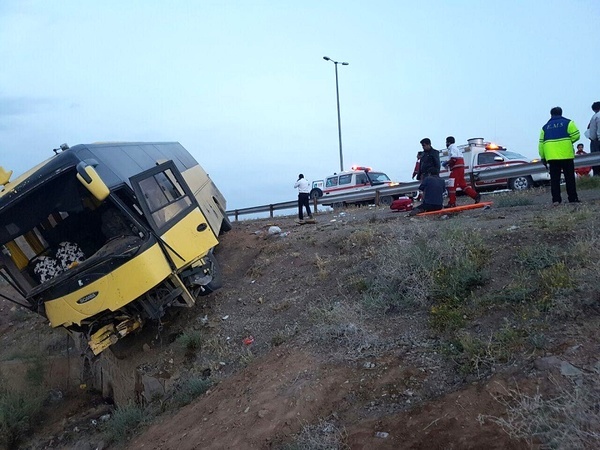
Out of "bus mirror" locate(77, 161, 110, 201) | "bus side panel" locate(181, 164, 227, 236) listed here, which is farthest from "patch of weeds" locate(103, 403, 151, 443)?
"bus side panel" locate(181, 164, 227, 236)

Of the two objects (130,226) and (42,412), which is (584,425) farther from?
(42,412)

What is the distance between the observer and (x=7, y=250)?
7.30 metres

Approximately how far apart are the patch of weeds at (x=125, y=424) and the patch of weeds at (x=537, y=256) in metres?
4.92

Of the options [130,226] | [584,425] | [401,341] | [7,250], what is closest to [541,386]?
[584,425]

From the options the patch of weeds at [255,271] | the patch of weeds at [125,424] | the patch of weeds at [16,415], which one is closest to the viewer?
the patch of weeds at [125,424]

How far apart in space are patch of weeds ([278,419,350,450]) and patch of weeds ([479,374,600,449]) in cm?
112

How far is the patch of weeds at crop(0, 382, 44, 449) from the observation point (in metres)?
8.17

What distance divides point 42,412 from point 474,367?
7.34 metres

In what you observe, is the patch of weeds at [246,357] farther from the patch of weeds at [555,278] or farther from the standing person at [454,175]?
the standing person at [454,175]

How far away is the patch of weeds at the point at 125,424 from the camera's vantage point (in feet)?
21.9

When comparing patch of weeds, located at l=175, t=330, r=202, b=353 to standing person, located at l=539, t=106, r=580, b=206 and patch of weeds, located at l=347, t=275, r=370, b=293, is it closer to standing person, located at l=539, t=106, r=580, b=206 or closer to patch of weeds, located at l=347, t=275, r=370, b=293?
patch of weeds, located at l=347, t=275, r=370, b=293

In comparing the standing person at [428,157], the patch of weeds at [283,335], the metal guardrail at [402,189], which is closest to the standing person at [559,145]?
the standing person at [428,157]

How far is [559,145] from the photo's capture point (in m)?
9.60

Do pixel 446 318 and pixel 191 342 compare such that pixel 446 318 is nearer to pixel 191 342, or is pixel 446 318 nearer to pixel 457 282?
pixel 457 282
